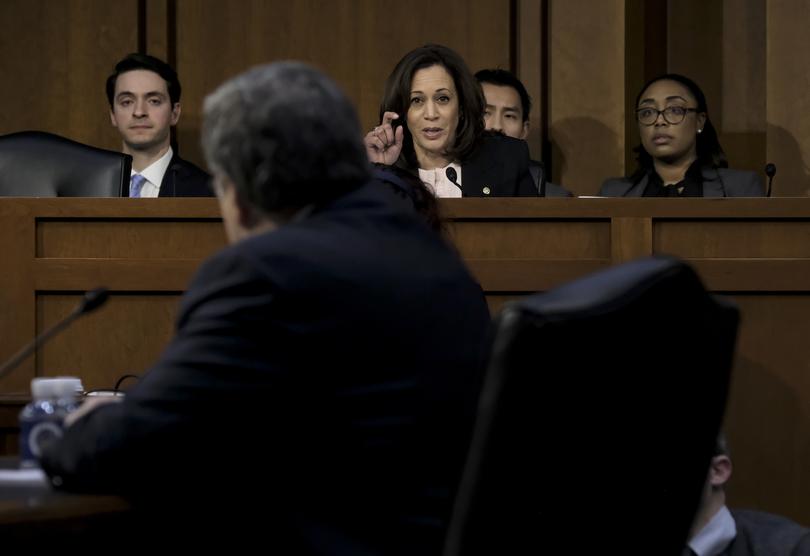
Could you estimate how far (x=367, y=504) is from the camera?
1.56 meters

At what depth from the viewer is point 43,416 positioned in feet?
6.18

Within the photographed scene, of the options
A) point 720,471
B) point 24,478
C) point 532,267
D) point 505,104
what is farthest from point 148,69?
point 24,478

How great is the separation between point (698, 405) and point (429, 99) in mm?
3124

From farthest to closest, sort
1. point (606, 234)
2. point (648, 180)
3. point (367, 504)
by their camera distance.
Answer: point (648, 180), point (606, 234), point (367, 504)

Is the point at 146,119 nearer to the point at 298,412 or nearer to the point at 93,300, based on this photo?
the point at 93,300

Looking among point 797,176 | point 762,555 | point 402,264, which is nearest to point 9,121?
point 797,176

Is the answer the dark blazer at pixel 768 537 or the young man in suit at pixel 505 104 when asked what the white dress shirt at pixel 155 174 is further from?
the dark blazer at pixel 768 537

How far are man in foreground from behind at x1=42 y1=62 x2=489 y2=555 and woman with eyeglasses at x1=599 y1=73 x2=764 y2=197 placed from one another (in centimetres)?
382

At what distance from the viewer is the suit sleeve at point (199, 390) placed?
5.03 ft

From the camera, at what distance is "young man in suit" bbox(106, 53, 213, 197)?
5.21 m

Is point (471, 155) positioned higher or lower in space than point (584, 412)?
higher

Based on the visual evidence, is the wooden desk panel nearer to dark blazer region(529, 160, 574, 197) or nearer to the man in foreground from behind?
dark blazer region(529, 160, 574, 197)

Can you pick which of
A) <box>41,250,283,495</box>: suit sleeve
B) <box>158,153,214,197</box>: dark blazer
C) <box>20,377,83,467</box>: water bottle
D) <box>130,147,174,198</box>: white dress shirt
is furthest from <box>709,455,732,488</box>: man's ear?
<box>130,147,174,198</box>: white dress shirt

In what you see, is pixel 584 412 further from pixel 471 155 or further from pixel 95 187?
pixel 471 155
